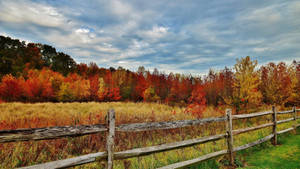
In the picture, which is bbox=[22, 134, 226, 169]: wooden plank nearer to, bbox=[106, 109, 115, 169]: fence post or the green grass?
bbox=[106, 109, 115, 169]: fence post

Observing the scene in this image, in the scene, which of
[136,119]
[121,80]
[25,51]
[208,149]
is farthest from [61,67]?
[208,149]

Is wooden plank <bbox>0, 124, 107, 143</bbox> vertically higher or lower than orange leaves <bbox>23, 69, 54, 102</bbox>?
lower

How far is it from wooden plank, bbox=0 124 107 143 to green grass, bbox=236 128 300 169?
191 inches

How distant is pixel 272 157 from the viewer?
6.08 metres

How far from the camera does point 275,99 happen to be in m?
18.7

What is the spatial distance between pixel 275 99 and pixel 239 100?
31.5 ft

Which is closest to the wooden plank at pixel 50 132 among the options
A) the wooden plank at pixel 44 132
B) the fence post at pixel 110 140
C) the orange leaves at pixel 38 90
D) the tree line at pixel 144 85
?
the wooden plank at pixel 44 132

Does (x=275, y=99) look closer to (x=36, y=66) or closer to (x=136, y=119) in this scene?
(x=136, y=119)

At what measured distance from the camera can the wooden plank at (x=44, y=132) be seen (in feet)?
7.96

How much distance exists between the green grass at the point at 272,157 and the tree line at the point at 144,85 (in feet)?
16.9

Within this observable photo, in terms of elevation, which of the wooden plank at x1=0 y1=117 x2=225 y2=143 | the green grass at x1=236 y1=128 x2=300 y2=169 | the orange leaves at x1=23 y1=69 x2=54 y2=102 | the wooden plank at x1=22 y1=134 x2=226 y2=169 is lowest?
the green grass at x1=236 y1=128 x2=300 y2=169

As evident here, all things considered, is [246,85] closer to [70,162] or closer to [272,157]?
[272,157]

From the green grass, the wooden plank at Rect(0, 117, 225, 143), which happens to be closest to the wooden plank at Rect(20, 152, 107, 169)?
the wooden plank at Rect(0, 117, 225, 143)

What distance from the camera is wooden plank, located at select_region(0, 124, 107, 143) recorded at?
243 centimetres
